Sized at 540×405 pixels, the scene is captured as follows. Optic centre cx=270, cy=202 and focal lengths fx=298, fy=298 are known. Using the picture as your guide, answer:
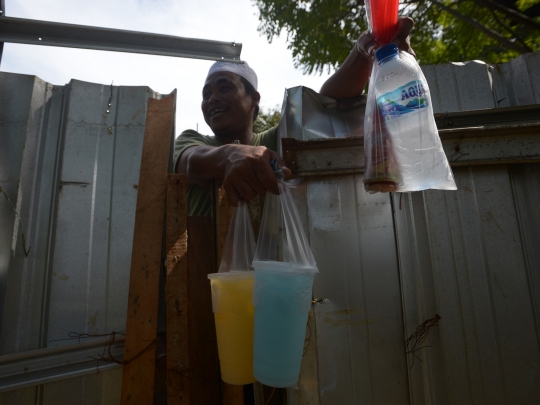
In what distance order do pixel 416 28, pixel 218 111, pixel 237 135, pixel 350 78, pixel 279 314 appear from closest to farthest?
pixel 279 314 < pixel 350 78 < pixel 218 111 < pixel 237 135 < pixel 416 28

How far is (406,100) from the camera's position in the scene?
1.02 metres

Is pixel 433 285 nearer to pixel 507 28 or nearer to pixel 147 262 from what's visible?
pixel 147 262

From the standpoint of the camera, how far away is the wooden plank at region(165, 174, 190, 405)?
1.22 meters

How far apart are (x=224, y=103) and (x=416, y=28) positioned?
2902mm

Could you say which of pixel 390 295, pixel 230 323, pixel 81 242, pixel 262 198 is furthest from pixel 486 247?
pixel 81 242

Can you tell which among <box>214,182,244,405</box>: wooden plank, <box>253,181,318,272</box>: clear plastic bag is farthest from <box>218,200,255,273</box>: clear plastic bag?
<box>214,182,244,405</box>: wooden plank

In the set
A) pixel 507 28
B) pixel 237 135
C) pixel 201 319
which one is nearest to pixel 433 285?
pixel 201 319

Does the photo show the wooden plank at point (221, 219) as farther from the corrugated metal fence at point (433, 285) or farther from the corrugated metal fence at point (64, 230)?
the corrugated metal fence at point (64, 230)

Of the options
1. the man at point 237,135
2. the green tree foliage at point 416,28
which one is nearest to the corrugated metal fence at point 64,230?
the man at point 237,135

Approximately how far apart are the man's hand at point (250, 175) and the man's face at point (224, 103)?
87cm

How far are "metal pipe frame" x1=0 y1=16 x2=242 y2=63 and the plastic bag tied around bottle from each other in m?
1.07

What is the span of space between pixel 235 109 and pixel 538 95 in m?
1.75

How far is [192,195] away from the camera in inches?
74.3

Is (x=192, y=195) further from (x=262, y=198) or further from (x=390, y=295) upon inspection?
(x=390, y=295)
